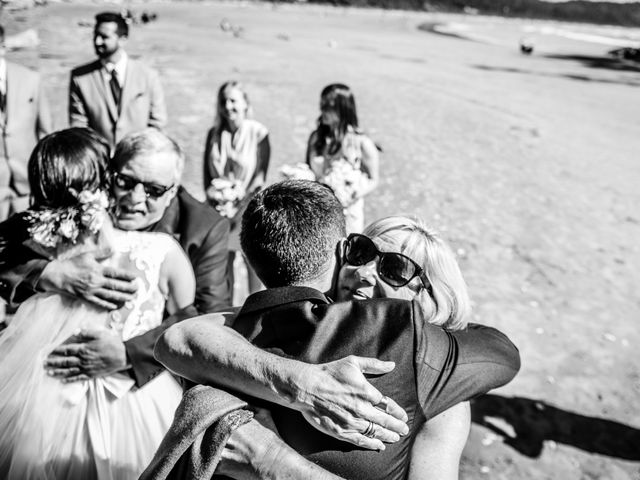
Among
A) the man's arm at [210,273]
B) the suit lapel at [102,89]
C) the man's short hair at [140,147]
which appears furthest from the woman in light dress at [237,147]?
the man's short hair at [140,147]

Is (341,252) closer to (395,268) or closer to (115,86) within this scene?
(395,268)

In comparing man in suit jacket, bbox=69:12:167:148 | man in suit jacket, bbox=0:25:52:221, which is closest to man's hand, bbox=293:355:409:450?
man in suit jacket, bbox=0:25:52:221

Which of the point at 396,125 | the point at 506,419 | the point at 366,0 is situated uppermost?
the point at 366,0

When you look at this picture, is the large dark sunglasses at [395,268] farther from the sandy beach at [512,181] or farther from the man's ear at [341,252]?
the sandy beach at [512,181]

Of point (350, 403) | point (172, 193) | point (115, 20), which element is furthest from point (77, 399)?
point (115, 20)

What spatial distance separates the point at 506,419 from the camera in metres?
4.23

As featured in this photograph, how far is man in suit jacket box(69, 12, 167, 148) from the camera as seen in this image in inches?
203

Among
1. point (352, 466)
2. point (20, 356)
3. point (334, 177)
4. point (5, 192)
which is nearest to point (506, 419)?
point (334, 177)

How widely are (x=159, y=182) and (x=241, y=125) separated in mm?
2463

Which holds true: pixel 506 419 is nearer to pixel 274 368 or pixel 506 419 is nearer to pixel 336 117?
pixel 336 117

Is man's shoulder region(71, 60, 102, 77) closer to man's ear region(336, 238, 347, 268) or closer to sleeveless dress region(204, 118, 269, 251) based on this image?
sleeveless dress region(204, 118, 269, 251)

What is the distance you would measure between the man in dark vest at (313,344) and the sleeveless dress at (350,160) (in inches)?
109

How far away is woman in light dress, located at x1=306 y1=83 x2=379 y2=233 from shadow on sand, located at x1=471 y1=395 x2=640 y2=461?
1.90 metres

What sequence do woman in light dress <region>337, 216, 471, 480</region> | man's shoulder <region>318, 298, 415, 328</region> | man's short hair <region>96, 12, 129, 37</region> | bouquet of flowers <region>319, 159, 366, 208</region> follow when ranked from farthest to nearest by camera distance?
man's short hair <region>96, 12, 129, 37</region>
bouquet of flowers <region>319, 159, 366, 208</region>
woman in light dress <region>337, 216, 471, 480</region>
man's shoulder <region>318, 298, 415, 328</region>
